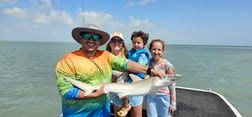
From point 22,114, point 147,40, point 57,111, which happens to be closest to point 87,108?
point 147,40

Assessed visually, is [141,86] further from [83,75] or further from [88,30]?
[88,30]

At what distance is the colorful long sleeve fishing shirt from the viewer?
1.91 m

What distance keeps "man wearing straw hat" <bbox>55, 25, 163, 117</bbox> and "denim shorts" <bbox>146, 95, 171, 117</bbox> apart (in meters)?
1.20

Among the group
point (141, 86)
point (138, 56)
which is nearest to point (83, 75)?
point (141, 86)

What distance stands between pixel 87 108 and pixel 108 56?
2.66 ft

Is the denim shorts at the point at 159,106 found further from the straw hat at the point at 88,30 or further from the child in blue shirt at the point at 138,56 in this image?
the straw hat at the point at 88,30

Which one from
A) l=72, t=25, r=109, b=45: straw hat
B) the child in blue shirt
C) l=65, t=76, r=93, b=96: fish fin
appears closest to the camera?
l=65, t=76, r=93, b=96: fish fin

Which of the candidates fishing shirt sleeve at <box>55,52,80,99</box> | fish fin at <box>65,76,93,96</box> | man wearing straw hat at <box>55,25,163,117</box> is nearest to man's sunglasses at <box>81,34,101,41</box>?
man wearing straw hat at <box>55,25,163,117</box>

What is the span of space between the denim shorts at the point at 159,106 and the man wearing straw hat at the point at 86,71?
1199 millimetres

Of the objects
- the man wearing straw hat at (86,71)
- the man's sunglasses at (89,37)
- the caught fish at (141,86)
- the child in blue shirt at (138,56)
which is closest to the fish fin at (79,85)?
the man wearing straw hat at (86,71)

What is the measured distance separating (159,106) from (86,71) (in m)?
2.06

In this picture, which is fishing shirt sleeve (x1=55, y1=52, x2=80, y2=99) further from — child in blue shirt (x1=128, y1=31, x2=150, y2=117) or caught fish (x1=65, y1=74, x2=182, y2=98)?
child in blue shirt (x1=128, y1=31, x2=150, y2=117)

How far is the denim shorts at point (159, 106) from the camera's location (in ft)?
10.8

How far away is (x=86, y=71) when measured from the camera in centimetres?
202
